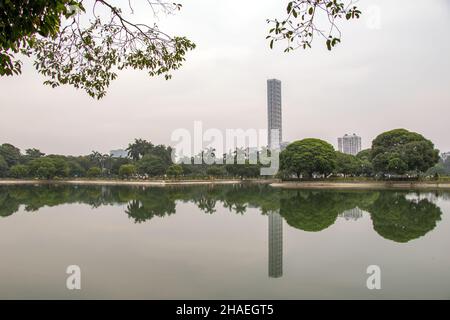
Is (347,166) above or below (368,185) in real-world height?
above

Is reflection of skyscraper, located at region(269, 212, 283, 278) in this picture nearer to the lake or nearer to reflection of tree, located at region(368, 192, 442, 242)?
the lake

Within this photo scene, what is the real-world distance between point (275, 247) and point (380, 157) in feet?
107

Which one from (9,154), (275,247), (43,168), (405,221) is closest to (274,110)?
(9,154)

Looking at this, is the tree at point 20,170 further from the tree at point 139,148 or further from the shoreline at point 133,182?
the tree at point 139,148

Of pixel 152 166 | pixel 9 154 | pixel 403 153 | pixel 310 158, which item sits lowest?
pixel 152 166

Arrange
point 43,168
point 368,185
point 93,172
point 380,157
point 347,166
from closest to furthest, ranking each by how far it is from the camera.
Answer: point 368,185
point 380,157
point 347,166
point 43,168
point 93,172

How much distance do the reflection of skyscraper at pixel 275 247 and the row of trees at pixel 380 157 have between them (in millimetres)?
26690

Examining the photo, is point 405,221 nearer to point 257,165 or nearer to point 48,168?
point 257,165

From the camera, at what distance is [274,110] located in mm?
130750

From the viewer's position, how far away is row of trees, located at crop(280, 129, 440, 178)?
37.0m

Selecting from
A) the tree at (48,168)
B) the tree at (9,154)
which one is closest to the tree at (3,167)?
the tree at (9,154)

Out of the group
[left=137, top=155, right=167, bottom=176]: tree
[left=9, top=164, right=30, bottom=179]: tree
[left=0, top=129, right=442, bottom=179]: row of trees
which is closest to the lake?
[left=0, top=129, right=442, bottom=179]: row of trees
